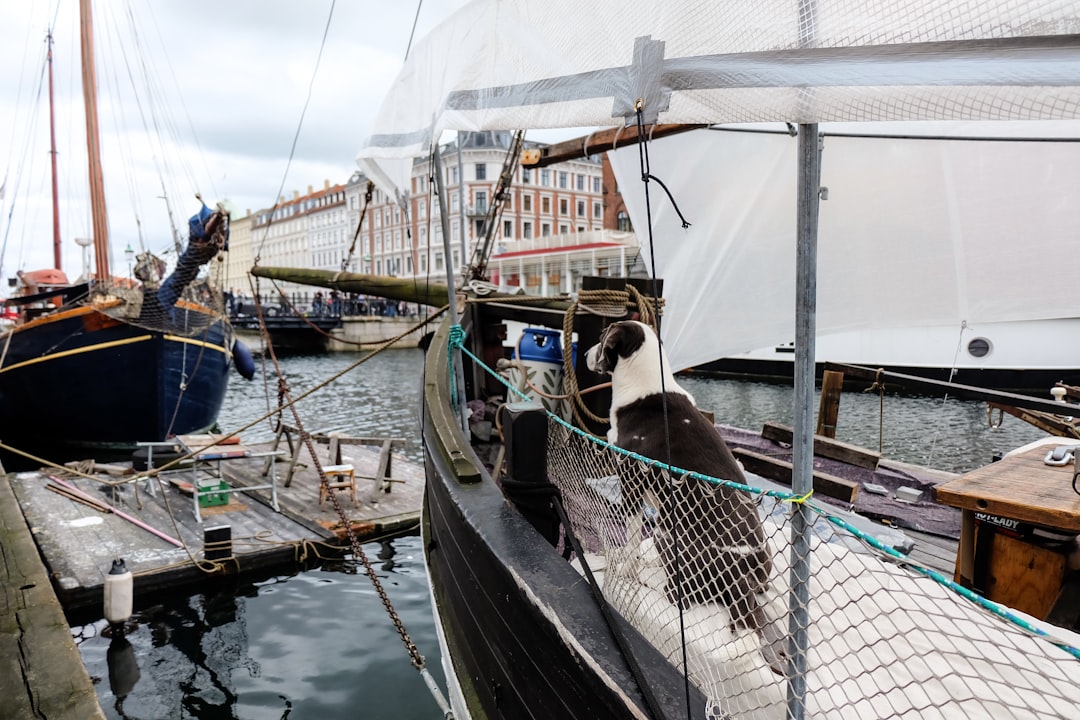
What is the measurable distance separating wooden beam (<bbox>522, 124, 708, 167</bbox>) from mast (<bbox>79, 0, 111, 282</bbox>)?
726 inches

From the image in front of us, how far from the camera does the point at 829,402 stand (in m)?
7.52

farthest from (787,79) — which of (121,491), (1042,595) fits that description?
(121,491)

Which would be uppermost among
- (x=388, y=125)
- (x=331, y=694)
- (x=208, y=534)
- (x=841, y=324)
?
(x=388, y=125)

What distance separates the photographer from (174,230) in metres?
14.6

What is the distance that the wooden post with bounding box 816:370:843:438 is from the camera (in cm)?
739

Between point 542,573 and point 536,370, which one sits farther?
point 536,370

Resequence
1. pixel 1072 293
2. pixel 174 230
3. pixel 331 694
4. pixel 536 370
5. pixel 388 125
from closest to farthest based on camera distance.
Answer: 1. pixel 388 125
2. pixel 1072 293
3. pixel 331 694
4. pixel 536 370
5. pixel 174 230

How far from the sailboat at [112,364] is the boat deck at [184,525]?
4.80 meters

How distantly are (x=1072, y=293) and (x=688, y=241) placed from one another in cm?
297

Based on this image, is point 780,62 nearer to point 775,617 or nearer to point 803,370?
point 803,370

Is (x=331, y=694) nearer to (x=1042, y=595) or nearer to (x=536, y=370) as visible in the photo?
(x=536, y=370)

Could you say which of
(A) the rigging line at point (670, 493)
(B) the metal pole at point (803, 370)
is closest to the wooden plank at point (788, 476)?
(A) the rigging line at point (670, 493)

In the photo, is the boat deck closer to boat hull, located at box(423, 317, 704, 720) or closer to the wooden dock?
the wooden dock

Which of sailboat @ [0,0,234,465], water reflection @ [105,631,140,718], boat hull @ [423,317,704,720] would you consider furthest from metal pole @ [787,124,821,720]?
sailboat @ [0,0,234,465]
